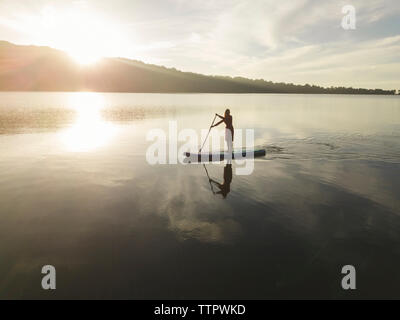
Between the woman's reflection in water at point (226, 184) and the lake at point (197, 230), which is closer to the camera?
the lake at point (197, 230)

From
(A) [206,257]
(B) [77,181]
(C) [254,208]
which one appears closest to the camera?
(A) [206,257]

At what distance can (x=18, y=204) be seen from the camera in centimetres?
1462

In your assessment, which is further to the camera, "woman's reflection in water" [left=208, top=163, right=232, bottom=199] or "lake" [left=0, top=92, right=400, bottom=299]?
"woman's reflection in water" [left=208, top=163, right=232, bottom=199]

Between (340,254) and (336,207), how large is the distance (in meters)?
4.52

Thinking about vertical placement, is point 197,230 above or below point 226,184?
below

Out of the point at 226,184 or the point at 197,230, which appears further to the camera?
the point at 226,184
